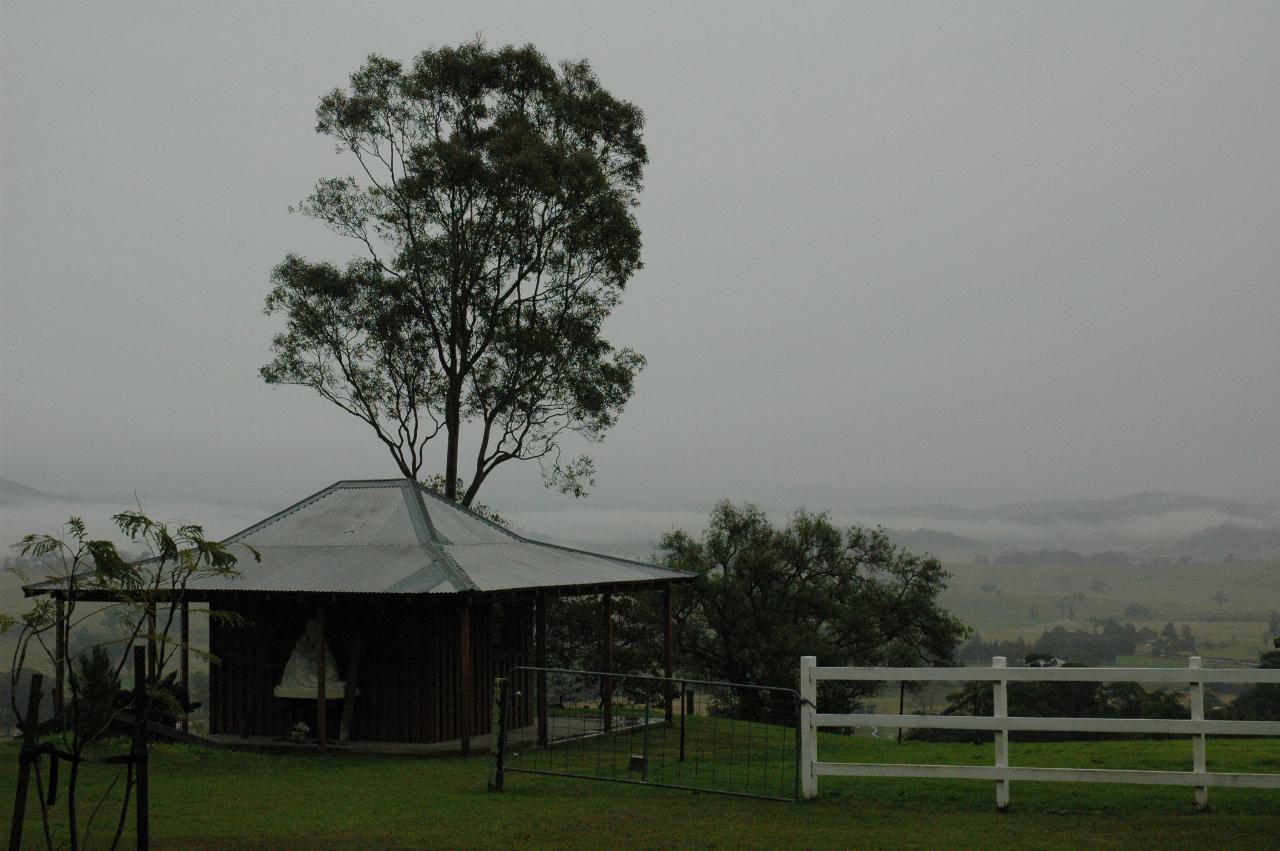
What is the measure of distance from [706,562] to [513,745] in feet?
53.9

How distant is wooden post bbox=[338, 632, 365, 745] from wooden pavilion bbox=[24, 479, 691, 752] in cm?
2

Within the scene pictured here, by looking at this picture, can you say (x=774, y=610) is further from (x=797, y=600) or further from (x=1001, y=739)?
(x=1001, y=739)

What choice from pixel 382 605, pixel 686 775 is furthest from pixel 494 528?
pixel 686 775

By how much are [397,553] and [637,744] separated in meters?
4.60

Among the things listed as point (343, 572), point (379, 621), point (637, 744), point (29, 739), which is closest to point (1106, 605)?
point (637, 744)

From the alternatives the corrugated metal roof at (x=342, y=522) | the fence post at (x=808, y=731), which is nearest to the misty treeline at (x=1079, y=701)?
the corrugated metal roof at (x=342, y=522)

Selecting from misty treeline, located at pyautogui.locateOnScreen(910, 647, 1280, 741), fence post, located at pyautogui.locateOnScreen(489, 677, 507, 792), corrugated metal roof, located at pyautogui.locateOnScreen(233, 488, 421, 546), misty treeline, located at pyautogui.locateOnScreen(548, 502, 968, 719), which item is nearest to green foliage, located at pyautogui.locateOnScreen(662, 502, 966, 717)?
misty treeline, located at pyautogui.locateOnScreen(548, 502, 968, 719)

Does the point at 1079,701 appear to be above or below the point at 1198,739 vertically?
below

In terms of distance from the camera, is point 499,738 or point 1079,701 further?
point 1079,701

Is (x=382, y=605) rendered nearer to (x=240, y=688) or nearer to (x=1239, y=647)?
(x=240, y=688)

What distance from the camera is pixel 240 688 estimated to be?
18922 millimetres

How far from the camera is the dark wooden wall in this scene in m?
17.9

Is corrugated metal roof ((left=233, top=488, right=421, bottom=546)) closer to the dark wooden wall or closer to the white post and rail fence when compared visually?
the dark wooden wall

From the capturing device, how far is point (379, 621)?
18062 mm
